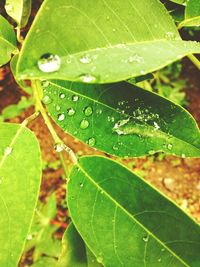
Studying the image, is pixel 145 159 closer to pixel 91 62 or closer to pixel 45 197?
pixel 45 197

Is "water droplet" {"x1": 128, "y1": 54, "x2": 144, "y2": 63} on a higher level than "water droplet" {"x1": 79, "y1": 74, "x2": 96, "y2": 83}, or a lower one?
lower

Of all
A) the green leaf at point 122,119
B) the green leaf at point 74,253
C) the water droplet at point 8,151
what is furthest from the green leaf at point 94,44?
the green leaf at point 74,253

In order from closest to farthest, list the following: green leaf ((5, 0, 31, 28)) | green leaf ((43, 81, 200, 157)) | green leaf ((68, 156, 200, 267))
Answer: green leaf ((68, 156, 200, 267)), green leaf ((43, 81, 200, 157)), green leaf ((5, 0, 31, 28))

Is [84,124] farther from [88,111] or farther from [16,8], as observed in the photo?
[16,8]

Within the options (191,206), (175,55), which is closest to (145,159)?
(191,206)

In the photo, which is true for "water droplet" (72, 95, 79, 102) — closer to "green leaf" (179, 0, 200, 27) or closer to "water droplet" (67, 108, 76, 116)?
"water droplet" (67, 108, 76, 116)

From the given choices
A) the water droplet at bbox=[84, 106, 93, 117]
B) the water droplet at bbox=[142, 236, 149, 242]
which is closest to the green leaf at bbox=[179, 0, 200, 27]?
the water droplet at bbox=[84, 106, 93, 117]

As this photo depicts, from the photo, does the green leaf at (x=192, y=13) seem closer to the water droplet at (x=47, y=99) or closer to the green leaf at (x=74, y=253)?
the water droplet at (x=47, y=99)

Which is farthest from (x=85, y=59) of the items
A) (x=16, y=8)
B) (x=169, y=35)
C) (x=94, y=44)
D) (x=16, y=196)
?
(x=16, y=8)
